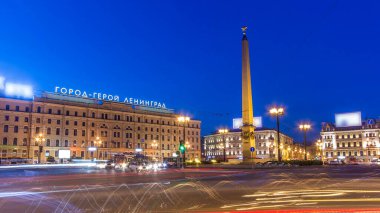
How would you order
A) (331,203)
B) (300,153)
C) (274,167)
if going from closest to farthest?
1. (331,203)
2. (274,167)
3. (300,153)

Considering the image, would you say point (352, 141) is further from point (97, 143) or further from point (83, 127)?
point (83, 127)

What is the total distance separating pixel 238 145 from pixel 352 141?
41.0m

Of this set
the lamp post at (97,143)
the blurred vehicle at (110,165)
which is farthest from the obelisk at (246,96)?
the lamp post at (97,143)

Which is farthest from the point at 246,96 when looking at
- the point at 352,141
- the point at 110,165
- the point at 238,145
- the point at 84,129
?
the point at 352,141

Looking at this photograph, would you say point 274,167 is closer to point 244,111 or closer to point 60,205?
point 244,111

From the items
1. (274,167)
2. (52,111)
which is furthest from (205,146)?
(274,167)

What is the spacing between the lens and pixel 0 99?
85062 millimetres

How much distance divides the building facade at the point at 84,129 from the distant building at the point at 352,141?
164 feet

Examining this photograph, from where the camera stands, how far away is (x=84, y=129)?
332ft

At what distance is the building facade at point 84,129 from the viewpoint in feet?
285

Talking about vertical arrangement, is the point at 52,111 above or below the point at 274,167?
above

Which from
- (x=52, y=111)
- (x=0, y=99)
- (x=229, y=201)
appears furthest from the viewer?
(x=52, y=111)

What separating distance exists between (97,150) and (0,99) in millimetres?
27910

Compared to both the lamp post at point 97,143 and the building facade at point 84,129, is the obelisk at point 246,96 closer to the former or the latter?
the building facade at point 84,129
